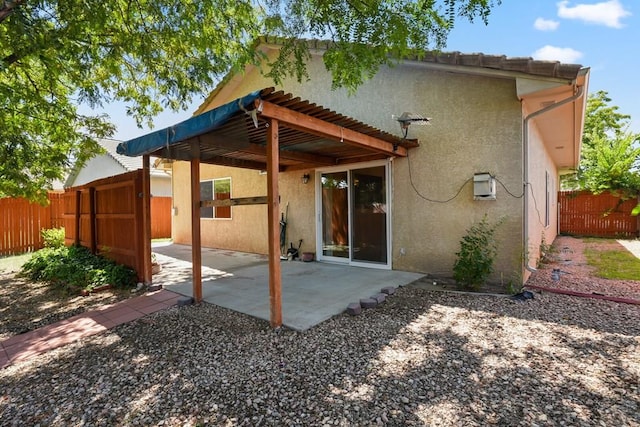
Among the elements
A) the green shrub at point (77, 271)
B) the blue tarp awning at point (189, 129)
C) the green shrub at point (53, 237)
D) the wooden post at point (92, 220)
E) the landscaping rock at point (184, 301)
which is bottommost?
the landscaping rock at point (184, 301)

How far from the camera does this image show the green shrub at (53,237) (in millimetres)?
10766

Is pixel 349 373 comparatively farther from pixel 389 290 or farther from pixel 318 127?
pixel 318 127

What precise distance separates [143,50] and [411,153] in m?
5.71

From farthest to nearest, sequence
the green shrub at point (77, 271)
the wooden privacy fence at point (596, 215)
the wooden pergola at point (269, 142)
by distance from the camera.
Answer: the wooden privacy fence at point (596, 215)
the green shrub at point (77, 271)
the wooden pergola at point (269, 142)

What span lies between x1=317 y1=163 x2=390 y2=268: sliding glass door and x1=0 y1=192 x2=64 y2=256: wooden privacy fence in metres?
9.37

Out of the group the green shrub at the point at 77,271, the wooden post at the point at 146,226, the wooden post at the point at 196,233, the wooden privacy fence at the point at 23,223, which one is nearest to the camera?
the wooden post at the point at 196,233

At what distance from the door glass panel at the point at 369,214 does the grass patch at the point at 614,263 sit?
15.0 feet

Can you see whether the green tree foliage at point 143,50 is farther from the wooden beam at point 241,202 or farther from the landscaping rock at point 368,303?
the landscaping rock at point 368,303

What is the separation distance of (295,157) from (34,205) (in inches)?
428

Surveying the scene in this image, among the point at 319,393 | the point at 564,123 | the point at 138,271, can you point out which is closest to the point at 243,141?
the point at 138,271

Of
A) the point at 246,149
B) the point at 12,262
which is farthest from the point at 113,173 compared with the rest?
the point at 246,149

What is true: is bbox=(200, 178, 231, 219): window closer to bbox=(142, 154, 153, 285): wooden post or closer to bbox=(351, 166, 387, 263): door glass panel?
bbox=(142, 154, 153, 285): wooden post

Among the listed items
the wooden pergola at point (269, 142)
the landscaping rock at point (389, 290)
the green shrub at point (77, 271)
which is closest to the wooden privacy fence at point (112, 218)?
the green shrub at point (77, 271)

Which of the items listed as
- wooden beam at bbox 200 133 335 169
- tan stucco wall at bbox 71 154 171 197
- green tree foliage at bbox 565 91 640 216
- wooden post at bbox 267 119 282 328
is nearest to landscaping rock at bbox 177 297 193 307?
wooden post at bbox 267 119 282 328
